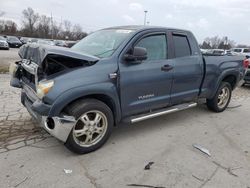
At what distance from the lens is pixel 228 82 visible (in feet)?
20.2

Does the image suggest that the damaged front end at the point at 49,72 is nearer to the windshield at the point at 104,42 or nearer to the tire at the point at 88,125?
the tire at the point at 88,125

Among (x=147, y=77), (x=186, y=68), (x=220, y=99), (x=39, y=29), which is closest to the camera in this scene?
(x=147, y=77)

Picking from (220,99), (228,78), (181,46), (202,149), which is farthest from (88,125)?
(228,78)

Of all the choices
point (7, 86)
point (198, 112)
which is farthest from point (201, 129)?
point (7, 86)

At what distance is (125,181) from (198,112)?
3.59 m

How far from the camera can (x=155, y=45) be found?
437cm

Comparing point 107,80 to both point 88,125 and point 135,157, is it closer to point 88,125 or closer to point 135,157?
point 88,125

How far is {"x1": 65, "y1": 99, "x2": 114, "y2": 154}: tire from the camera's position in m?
3.40

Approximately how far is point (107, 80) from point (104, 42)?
958 millimetres

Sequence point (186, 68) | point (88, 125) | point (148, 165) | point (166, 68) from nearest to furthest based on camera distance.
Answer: point (148, 165) < point (88, 125) < point (166, 68) < point (186, 68)

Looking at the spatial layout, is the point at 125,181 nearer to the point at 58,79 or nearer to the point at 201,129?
the point at 58,79

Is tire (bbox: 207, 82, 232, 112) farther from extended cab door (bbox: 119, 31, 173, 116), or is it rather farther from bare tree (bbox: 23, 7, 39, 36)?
bare tree (bbox: 23, 7, 39, 36)

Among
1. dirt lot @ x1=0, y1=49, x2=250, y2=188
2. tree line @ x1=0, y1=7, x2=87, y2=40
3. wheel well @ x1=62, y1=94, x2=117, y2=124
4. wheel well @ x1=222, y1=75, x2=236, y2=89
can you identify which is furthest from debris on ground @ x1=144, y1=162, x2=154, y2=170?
tree line @ x1=0, y1=7, x2=87, y2=40

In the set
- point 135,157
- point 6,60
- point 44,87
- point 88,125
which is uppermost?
point 44,87
